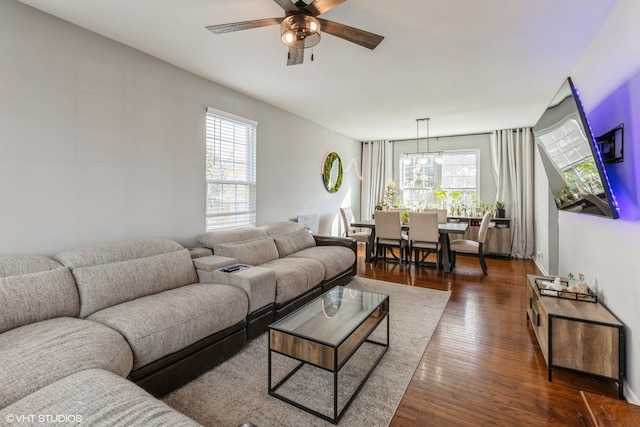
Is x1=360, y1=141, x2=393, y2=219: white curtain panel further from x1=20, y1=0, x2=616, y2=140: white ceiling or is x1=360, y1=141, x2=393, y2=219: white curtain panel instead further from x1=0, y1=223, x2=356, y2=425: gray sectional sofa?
x1=0, y1=223, x2=356, y2=425: gray sectional sofa

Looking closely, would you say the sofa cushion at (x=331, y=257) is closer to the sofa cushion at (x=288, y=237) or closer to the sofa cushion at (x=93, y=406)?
the sofa cushion at (x=288, y=237)

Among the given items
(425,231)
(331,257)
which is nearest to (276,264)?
(331,257)

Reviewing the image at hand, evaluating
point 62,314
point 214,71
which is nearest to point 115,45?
point 214,71

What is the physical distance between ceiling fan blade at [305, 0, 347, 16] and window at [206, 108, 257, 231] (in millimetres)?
2057

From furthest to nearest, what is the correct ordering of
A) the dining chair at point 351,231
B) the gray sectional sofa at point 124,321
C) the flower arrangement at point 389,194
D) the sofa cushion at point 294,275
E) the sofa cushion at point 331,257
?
the flower arrangement at point 389,194
the dining chair at point 351,231
the sofa cushion at point 331,257
the sofa cushion at point 294,275
the gray sectional sofa at point 124,321

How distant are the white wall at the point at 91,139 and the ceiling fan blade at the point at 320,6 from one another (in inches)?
75.3

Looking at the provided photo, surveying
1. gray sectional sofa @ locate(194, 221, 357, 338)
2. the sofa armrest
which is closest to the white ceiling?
gray sectional sofa @ locate(194, 221, 357, 338)

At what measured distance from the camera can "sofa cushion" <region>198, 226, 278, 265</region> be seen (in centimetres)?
329

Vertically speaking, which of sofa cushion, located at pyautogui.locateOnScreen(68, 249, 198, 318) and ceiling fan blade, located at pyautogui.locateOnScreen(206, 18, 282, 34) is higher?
ceiling fan blade, located at pyautogui.locateOnScreen(206, 18, 282, 34)

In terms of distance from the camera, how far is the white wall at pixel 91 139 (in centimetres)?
216

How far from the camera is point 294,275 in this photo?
311cm

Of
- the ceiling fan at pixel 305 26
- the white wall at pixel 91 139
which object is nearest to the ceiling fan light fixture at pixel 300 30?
the ceiling fan at pixel 305 26

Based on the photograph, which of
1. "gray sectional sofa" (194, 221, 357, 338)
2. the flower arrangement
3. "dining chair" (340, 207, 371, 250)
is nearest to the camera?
"gray sectional sofa" (194, 221, 357, 338)

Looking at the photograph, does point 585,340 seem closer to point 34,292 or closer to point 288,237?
point 288,237
